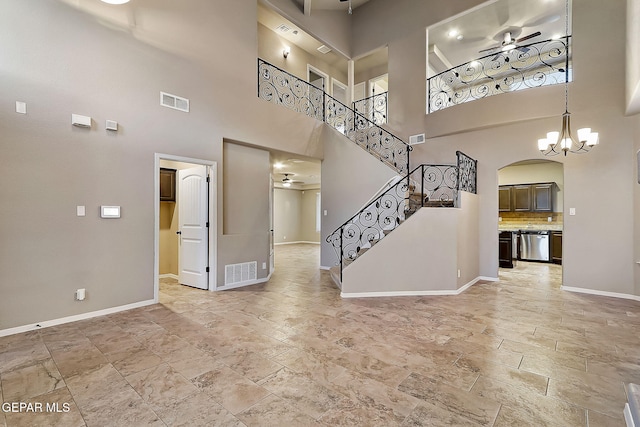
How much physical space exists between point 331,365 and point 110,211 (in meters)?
3.61

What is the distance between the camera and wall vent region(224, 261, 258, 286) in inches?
216

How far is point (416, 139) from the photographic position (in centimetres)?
702

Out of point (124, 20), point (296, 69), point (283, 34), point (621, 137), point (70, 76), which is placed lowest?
point (621, 137)

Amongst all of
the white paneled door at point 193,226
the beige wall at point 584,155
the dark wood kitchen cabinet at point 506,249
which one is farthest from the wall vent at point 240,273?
the dark wood kitchen cabinet at point 506,249

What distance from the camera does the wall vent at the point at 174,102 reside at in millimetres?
4535

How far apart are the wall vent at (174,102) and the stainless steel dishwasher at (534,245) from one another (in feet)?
29.9

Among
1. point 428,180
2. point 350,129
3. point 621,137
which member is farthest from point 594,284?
point 350,129

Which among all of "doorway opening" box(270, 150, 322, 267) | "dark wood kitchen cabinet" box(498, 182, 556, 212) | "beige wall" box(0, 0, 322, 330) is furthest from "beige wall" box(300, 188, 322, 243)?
"beige wall" box(0, 0, 322, 330)

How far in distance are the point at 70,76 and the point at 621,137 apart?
27.4 ft

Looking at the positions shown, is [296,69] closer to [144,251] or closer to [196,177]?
[196,177]

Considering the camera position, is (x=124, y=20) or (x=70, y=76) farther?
(x=124, y=20)

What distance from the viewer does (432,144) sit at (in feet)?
22.3

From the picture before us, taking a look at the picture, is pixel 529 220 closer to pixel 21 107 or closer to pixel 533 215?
pixel 533 215

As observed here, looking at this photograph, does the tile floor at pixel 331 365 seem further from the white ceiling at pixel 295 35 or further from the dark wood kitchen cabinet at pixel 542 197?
the white ceiling at pixel 295 35
